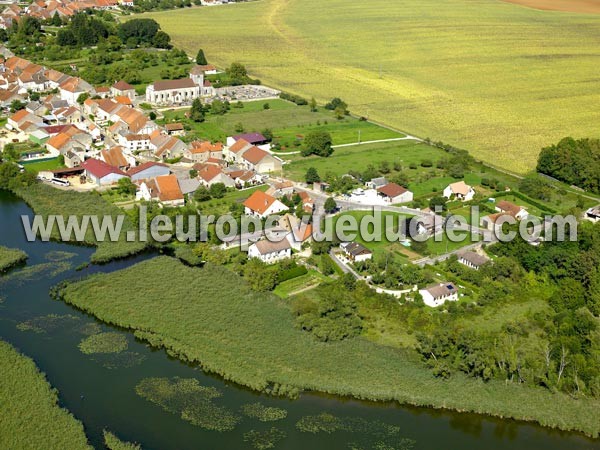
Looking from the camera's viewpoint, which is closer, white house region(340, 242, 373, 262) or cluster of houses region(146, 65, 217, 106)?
white house region(340, 242, 373, 262)

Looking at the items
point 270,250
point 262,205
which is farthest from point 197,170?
point 270,250

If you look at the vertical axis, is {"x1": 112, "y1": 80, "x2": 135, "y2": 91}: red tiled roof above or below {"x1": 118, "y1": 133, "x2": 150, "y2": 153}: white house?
above

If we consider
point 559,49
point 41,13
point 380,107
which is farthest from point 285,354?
point 41,13

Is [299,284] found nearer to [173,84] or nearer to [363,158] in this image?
[363,158]

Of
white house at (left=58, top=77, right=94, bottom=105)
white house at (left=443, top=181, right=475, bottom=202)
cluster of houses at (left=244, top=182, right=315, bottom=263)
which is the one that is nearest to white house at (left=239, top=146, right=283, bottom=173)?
cluster of houses at (left=244, top=182, right=315, bottom=263)

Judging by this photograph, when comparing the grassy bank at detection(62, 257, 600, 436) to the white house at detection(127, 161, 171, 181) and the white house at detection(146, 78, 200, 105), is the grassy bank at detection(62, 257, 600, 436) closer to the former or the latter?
the white house at detection(127, 161, 171, 181)

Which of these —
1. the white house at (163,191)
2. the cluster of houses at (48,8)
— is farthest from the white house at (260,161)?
the cluster of houses at (48,8)
